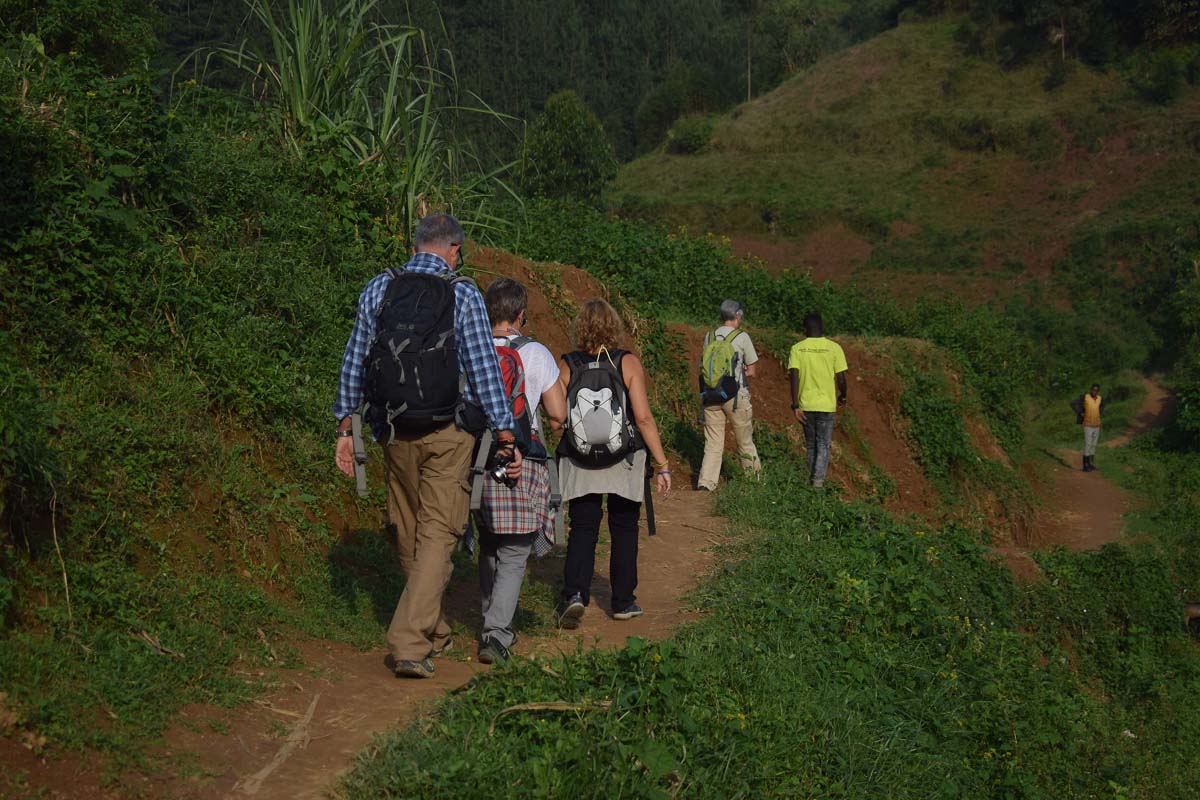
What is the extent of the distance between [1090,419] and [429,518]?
20031mm

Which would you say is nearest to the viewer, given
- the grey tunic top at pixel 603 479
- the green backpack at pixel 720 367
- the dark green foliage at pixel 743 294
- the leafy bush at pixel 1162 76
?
the grey tunic top at pixel 603 479

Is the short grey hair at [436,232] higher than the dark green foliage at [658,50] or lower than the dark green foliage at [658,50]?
lower

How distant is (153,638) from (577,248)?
433 inches

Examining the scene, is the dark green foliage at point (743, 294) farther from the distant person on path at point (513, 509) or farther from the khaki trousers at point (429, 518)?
the khaki trousers at point (429, 518)

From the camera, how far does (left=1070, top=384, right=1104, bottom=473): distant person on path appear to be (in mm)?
22234

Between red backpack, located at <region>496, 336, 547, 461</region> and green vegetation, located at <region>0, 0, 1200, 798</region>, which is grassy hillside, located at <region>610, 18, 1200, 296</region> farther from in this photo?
red backpack, located at <region>496, 336, 547, 461</region>

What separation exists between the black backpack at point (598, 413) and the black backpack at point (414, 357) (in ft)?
4.09

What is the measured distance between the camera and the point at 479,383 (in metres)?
4.88

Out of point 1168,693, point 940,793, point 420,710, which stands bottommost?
point 1168,693

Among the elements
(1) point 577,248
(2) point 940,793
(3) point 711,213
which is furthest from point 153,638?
(3) point 711,213

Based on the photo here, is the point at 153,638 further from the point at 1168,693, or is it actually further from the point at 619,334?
the point at 1168,693

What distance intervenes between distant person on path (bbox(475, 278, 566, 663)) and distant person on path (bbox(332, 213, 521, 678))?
0.23m

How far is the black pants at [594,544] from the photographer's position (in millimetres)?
6234

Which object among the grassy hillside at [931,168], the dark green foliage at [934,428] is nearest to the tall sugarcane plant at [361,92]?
the dark green foliage at [934,428]
